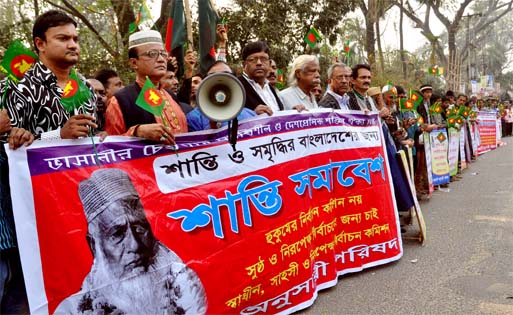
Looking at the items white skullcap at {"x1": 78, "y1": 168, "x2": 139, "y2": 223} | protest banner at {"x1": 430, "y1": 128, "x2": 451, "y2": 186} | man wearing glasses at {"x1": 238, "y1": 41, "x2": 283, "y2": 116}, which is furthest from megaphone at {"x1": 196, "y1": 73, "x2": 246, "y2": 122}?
protest banner at {"x1": 430, "y1": 128, "x2": 451, "y2": 186}

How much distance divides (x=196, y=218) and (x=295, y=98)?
186 cm

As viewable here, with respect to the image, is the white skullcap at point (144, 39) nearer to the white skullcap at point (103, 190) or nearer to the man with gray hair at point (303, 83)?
the white skullcap at point (103, 190)

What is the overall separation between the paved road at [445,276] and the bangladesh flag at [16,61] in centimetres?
Result: 226

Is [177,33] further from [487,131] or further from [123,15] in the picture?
[487,131]

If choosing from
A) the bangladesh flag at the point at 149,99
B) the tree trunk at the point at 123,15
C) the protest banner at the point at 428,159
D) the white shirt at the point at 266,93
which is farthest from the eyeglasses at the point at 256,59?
the tree trunk at the point at 123,15

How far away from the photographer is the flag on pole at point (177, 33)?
5012mm

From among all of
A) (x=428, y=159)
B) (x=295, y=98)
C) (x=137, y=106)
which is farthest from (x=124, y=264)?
(x=428, y=159)

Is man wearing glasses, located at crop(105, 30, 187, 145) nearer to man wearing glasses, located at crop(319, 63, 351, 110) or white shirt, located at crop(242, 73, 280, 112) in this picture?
white shirt, located at crop(242, 73, 280, 112)

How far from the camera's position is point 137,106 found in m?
2.85

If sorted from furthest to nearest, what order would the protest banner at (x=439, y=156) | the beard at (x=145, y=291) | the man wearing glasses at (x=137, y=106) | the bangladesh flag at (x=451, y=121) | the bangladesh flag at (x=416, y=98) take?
the bangladesh flag at (x=451, y=121) < the protest banner at (x=439, y=156) < the bangladesh flag at (x=416, y=98) < the man wearing glasses at (x=137, y=106) < the beard at (x=145, y=291)

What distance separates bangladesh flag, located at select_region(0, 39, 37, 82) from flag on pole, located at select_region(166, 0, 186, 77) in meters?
2.83

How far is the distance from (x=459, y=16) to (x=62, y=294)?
3272 centimetres

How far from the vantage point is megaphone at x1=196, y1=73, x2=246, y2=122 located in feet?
8.54

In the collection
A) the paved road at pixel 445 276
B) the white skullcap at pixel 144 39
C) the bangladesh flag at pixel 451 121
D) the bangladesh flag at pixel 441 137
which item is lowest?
the paved road at pixel 445 276
